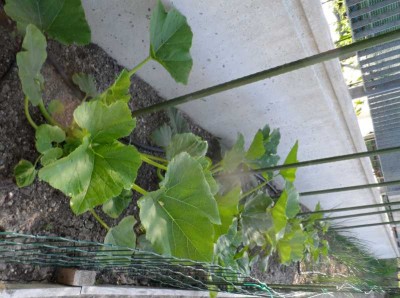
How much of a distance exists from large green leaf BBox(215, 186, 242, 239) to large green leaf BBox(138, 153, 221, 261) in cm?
33

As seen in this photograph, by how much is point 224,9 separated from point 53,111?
59cm

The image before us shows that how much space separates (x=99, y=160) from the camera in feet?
3.30

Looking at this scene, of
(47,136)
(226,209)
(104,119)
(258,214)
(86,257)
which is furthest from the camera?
(258,214)

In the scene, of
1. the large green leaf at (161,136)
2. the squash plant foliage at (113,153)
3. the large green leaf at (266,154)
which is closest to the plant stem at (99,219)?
the squash plant foliage at (113,153)

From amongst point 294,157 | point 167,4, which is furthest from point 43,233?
point 294,157

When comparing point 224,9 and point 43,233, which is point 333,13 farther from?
point 43,233

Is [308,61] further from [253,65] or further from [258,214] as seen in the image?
[258,214]

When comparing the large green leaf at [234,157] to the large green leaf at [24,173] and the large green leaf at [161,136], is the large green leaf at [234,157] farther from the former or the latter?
the large green leaf at [24,173]

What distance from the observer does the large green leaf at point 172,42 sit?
3.79 feet

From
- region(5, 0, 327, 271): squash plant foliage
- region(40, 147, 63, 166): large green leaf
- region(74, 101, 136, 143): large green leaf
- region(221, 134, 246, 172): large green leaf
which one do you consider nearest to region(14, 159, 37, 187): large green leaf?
region(5, 0, 327, 271): squash plant foliage

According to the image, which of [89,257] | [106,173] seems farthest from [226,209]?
[106,173]

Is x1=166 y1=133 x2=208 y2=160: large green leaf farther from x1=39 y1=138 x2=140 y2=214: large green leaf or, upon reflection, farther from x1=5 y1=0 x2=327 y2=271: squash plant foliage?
x1=39 y1=138 x2=140 y2=214: large green leaf

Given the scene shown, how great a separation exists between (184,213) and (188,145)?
1.01 ft

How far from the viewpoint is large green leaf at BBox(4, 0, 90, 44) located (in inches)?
40.4
